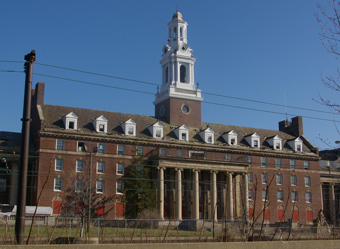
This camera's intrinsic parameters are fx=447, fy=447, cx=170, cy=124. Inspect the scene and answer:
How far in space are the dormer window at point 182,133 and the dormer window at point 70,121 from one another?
15899mm

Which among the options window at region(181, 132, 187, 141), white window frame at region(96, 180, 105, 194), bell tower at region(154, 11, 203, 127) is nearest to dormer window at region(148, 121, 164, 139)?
window at region(181, 132, 187, 141)

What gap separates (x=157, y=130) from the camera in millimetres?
68375

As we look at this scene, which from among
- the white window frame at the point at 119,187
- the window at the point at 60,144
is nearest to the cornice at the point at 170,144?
the window at the point at 60,144

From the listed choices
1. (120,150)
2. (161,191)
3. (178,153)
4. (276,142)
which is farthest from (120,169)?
(276,142)

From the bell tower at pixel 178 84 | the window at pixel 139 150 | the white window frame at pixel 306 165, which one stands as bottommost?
the white window frame at pixel 306 165

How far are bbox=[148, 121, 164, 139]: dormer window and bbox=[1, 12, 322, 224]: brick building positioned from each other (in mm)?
152

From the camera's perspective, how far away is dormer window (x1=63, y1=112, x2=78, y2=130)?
6201 centimetres

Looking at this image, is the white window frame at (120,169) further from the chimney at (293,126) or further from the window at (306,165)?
the chimney at (293,126)

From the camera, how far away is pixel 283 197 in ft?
245

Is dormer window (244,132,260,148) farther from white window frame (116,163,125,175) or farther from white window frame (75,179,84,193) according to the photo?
white window frame (75,179,84,193)

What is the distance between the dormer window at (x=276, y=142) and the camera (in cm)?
7768

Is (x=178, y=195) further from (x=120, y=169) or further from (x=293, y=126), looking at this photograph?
(x=293, y=126)

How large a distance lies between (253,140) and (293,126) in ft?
43.5

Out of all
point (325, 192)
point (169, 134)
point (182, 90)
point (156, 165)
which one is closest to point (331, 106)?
point (156, 165)
